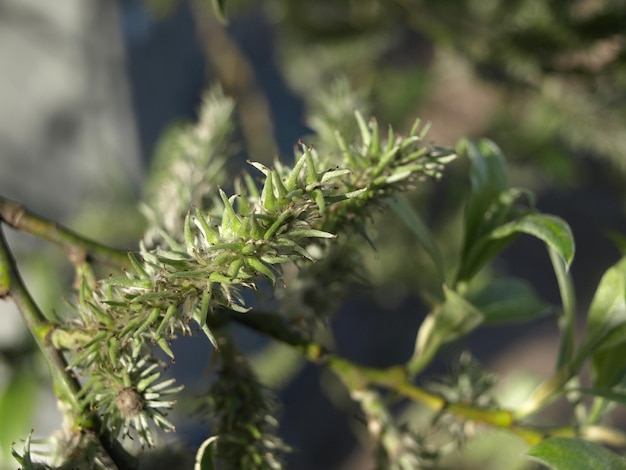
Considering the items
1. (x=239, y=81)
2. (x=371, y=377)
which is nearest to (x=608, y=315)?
(x=371, y=377)

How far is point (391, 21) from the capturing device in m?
1.26

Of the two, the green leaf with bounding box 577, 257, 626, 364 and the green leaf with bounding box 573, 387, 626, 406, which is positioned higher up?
the green leaf with bounding box 577, 257, 626, 364

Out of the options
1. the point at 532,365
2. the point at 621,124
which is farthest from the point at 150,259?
the point at 532,365

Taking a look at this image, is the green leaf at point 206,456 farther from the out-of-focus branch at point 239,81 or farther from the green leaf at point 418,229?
→ the out-of-focus branch at point 239,81

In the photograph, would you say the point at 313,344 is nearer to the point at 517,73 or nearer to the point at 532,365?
the point at 517,73

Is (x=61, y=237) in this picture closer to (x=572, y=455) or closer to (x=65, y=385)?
(x=65, y=385)

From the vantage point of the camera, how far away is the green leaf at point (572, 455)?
1.14 ft

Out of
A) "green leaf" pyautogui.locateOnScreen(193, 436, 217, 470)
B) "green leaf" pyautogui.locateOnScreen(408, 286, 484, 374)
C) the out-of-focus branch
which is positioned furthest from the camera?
the out-of-focus branch

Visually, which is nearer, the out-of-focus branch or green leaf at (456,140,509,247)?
green leaf at (456,140,509,247)

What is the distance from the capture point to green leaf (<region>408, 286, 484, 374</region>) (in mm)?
435

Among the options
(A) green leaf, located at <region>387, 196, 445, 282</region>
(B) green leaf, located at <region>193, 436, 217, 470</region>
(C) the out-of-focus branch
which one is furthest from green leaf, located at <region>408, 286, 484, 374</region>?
(C) the out-of-focus branch

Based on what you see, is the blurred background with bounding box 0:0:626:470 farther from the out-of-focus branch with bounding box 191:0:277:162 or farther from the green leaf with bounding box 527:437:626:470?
the green leaf with bounding box 527:437:626:470

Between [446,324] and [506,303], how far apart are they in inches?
3.5

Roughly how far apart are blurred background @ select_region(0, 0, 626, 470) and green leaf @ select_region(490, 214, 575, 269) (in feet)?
0.38
